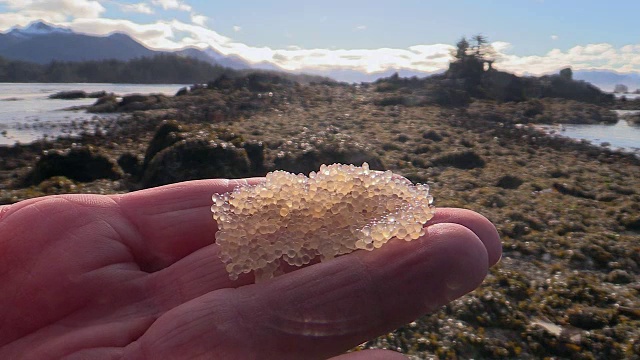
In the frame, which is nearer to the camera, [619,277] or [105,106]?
[619,277]

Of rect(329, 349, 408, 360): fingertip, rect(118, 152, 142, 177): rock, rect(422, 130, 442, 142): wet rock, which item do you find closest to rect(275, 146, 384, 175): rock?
rect(118, 152, 142, 177): rock

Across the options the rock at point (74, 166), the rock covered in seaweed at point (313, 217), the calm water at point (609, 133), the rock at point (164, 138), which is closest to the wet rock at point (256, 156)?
the rock at point (164, 138)

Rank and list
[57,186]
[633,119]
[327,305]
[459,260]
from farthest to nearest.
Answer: [633,119]
[57,186]
[459,260]
[327,305]

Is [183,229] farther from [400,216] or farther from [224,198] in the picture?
[400,216]

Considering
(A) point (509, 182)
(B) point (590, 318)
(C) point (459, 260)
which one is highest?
(C) point (459, 260)

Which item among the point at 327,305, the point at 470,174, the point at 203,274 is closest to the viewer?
the point at 327,305

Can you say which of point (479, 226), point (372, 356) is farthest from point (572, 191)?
point (372, 356)

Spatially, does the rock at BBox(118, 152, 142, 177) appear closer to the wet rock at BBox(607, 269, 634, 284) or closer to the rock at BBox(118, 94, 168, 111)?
the wet rock at BBox(607, 269, 634, 284)

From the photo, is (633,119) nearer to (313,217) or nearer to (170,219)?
(313,217)
